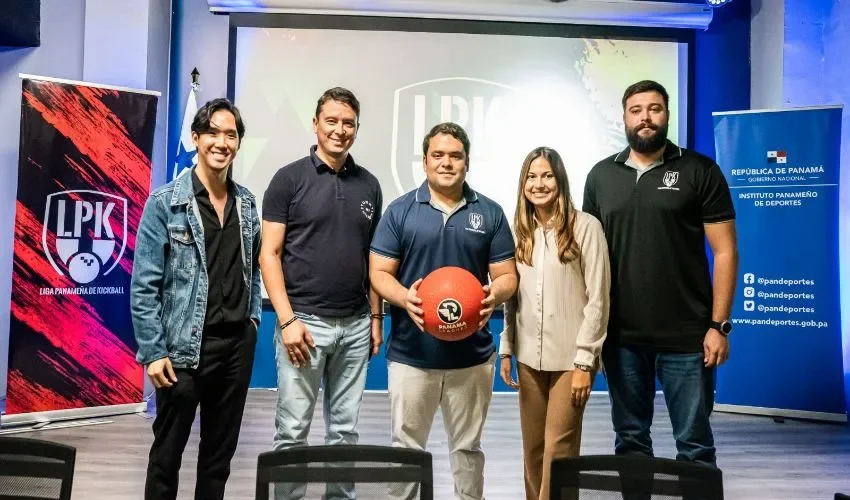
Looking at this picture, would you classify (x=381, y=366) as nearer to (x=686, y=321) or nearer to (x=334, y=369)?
(x=334, y=369)

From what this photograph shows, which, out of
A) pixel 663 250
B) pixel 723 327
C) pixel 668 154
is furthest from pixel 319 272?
pixel 723 327

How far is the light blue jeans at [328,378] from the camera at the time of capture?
2363 mm

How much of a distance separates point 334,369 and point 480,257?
716mm

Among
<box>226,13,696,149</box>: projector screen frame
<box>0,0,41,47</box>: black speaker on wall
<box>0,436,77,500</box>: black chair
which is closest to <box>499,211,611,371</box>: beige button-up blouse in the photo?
<box>0,436,77,500</box>: black chair

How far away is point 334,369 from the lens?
2.45 meters

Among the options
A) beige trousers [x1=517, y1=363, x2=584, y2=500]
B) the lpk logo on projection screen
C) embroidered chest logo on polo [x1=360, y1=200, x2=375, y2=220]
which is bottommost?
beige trousers [x1=517, y1=363, x2=584, y2=500]

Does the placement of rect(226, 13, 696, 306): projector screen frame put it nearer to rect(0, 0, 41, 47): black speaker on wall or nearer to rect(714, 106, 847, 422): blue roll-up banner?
rect(714, 106, 847, 422): blue roll-up banner

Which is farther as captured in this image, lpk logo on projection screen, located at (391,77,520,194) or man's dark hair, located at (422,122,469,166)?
lpk logo on projection screen, located at (391,77,520,194)

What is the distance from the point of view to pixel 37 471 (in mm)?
1257

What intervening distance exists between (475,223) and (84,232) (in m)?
3.09

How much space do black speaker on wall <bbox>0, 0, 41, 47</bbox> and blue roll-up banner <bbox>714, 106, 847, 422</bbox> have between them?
527cm

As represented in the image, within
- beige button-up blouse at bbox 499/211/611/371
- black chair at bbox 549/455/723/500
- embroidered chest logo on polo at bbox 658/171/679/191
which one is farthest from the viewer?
embroidered chest logo on polo at bbox 658/171/679/191

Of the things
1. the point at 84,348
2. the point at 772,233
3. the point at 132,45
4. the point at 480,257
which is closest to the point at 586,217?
the point at 480,257

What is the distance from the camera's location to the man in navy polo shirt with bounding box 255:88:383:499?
2.35 metres
